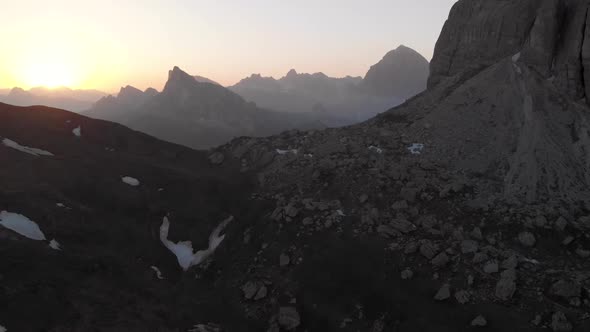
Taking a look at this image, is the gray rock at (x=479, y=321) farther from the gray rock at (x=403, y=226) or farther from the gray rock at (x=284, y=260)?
the gray rock at (x=284, y=260)

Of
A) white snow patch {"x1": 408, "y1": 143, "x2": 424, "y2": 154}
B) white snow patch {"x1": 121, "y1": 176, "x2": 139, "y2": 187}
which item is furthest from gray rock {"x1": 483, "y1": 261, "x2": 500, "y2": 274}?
white snow patch {"x1": 121, "y1": 176, "x2": 139, "y2": 187}

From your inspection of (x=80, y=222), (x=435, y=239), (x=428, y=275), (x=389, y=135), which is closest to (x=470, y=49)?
(x=389, y=135)

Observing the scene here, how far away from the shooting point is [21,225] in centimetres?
4000

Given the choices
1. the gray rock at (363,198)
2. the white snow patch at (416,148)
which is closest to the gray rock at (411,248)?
the gray rock at (363,198)

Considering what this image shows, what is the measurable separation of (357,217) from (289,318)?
13.4 metres

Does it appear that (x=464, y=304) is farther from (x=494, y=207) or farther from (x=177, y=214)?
(x=177, y=214)

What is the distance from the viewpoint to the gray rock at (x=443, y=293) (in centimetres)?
3161

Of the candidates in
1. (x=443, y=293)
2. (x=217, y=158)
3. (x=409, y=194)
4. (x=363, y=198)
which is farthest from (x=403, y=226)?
(x=217, y=158)

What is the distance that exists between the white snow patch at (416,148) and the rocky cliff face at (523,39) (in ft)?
57.8

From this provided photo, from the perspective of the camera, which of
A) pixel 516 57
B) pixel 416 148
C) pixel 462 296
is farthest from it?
pixel 516 57

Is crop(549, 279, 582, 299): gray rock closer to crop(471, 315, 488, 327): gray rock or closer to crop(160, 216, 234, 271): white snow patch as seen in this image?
crop(471, 315, 488, 327): gray rock

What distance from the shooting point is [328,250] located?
3850 cm

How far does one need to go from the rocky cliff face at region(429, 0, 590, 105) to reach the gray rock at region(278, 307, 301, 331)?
41815mm

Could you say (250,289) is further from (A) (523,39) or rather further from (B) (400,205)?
(A) (523,39)
